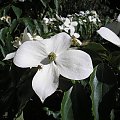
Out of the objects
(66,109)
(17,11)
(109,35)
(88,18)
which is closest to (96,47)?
(109,35)

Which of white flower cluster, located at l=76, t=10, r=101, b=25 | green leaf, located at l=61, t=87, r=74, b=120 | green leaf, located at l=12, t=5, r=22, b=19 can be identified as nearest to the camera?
green leaf, located at l=61, t=87, r=74, b=120

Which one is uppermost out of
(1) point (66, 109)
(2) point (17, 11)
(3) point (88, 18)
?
(1) point (66, 109)

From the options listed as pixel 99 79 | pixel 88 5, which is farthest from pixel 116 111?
pixel 88 5

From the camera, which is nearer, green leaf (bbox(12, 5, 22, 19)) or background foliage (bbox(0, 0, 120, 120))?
background foliage (bbox(0, 0, 120, 120))

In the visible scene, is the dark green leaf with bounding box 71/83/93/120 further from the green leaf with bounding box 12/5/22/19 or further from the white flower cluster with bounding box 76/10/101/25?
the white flower cluster with bounding box 76/10/101/25

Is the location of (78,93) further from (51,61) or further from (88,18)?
(88,18)

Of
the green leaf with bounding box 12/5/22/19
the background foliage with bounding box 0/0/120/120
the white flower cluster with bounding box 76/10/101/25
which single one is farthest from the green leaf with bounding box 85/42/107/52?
the white flower cluster with bounding box 76/10/101/25

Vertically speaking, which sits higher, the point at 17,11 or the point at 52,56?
the point at 52,56
